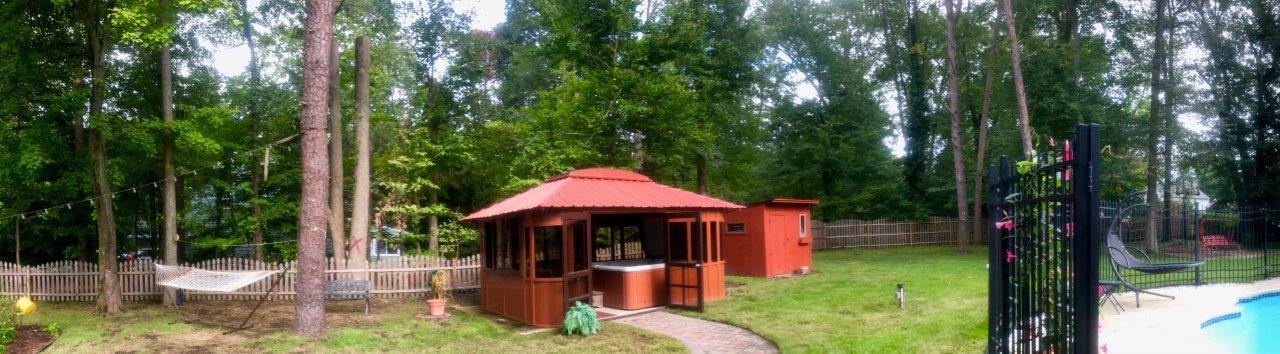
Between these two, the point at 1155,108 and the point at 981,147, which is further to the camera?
the point at 981,147

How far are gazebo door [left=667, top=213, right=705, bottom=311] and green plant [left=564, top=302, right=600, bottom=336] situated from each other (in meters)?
2.21

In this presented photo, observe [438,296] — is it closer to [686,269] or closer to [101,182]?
[686,269]

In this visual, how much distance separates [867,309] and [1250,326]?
493cm

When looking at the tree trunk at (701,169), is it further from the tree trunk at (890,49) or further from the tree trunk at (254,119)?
the tree trunk at (890,49)

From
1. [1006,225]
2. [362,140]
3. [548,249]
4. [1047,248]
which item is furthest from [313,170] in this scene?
[1047,248]

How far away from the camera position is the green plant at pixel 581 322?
9.20 metres

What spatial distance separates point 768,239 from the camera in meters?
15.9

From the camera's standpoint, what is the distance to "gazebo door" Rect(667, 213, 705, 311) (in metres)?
11.1

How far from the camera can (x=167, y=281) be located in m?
10.3

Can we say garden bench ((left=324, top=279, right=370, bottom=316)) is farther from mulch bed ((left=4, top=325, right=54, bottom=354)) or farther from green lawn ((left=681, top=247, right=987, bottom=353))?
green lawn ((left=681, top=247, right=987, bottom=353))

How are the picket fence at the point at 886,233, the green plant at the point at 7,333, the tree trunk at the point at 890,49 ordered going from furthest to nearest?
1. the tree trunk at the point at 890,49
2. the picket fence at the point at 886,233
3. the green plant at the point at 7,333

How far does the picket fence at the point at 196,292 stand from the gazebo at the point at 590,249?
238cm

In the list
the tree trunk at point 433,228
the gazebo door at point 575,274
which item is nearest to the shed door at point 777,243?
the gazebo door at point 575,274

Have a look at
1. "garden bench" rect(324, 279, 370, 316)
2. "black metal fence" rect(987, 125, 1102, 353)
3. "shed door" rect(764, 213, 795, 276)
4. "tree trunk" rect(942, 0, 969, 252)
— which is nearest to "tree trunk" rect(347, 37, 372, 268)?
"garden bench" rect(324, 279, 370, 316)
